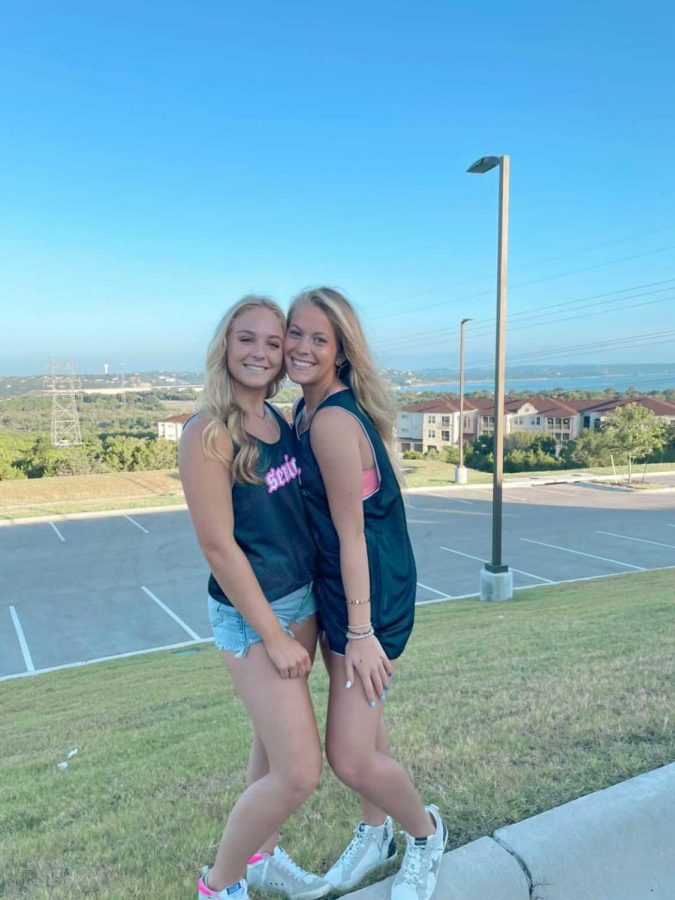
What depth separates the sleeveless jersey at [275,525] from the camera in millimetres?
2035

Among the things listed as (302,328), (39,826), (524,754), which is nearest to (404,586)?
(302,328)

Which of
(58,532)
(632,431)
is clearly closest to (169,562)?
(58,532)

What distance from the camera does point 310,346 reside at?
2176mm

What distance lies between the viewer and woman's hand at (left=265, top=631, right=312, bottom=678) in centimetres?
201

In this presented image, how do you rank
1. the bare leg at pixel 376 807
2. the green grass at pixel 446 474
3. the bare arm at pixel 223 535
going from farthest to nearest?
1. the green grass at pixel 446 474
2. the bare leg at pixel 376 807
3. the bare arm at pixel 223 535

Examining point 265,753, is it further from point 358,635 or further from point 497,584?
point 497,584

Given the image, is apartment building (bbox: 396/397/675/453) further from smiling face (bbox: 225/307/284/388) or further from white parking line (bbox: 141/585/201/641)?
smiling face (bbox: 225/307/284/388)

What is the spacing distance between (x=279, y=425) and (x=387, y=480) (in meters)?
0.39

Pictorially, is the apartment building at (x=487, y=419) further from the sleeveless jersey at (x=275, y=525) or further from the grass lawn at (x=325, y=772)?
the sleeveless jersey at (x=275, y=525)

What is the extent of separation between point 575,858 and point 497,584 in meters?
9.53

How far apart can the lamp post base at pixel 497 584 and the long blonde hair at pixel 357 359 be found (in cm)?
965

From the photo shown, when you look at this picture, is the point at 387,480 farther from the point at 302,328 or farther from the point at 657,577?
the point at 657,577

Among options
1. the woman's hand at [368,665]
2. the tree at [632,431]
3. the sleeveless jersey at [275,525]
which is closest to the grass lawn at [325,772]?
the woman's hand at [368,665]

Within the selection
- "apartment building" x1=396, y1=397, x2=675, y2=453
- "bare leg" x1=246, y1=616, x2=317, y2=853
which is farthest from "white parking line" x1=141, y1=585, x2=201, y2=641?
"apartment building" x1=396, y1=397, x2=675, y2=453
